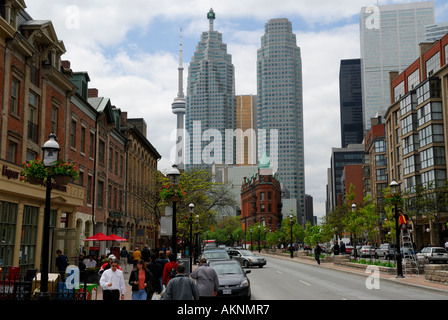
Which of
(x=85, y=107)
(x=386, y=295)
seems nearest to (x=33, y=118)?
(x=85, y=107)

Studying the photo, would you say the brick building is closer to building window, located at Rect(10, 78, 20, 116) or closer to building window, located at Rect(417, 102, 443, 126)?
building window, located at Rect(417, 102, 443, 126)

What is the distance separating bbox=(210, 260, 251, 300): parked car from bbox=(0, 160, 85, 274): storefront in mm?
7625

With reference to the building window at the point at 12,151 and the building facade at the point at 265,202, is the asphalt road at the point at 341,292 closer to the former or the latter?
the building window at the point at 12,151

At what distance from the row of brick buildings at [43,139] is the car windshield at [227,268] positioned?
7.20 m

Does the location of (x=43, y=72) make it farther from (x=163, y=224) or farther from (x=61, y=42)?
(x=163, y=224)

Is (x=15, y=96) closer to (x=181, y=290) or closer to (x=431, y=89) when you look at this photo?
(x=181, y=290)

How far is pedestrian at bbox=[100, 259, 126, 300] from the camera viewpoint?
1285cm

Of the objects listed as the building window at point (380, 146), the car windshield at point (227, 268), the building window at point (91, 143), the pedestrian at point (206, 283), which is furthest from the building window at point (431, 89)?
the pedestrian at point (206, 283)

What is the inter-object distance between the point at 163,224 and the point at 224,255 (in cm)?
1060

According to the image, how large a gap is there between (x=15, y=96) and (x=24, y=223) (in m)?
6.78

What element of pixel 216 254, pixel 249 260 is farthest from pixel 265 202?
pixel 216 254

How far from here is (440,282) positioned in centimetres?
2156

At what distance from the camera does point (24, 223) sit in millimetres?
24766

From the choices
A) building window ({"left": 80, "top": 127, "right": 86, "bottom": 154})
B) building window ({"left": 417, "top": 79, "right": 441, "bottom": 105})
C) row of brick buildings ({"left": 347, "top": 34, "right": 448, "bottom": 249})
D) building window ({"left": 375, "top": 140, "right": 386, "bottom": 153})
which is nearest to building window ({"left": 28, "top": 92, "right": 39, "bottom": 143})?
building window ({"left": 80, "top": 127, "right": 86, "bottom": 154})
